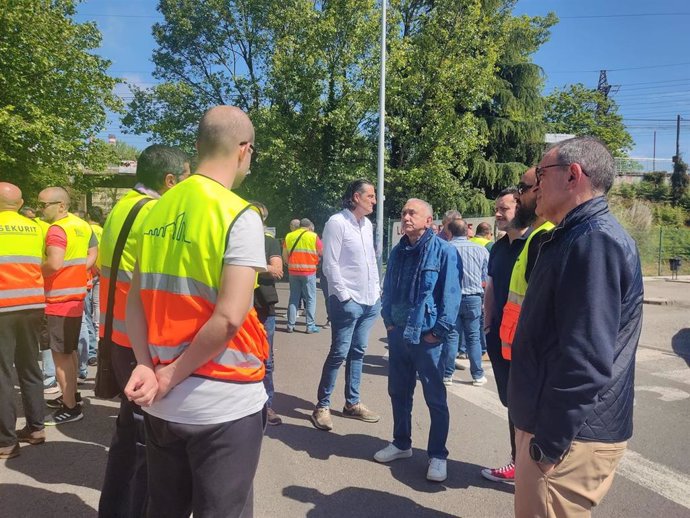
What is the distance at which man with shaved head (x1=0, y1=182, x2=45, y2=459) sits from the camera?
12.7 ft

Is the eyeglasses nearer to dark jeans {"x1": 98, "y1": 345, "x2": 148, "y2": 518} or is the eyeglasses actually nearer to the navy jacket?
the navy jacket

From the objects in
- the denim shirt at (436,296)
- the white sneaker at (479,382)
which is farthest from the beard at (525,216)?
the white sneaker at (479,382)

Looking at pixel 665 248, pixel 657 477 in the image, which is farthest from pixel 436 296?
pixel 665 248

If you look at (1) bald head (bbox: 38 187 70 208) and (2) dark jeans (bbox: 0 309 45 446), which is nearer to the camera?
(2) dark jeans (bbox: 0 309 45 446)

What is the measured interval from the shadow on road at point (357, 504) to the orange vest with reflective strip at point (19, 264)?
2.47 metres

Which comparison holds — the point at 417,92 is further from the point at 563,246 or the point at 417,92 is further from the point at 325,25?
the point at 563,246

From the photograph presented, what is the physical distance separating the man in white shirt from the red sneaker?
4.77 feet

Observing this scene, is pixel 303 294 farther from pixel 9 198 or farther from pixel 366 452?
pixel 9 198

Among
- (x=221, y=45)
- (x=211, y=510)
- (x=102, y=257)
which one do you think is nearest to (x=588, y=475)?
(x=211, y=510)

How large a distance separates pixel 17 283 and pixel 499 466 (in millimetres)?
3954

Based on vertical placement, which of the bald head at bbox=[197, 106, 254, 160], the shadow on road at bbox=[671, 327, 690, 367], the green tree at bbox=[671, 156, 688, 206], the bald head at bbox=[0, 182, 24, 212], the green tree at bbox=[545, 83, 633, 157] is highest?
the green tree at bbox=[545, 83, 633, 157]

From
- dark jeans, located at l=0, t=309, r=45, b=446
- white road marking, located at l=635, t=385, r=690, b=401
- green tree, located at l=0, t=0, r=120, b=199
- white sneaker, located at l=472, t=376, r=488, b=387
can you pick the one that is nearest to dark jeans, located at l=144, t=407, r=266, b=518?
dark jeans, located at l=0, t=309, r=45, b=446

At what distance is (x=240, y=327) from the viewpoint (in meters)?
1.75

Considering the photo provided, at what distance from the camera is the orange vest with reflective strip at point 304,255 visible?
9602mm
